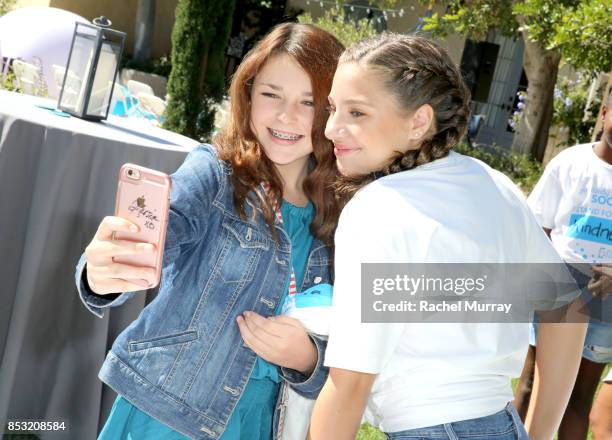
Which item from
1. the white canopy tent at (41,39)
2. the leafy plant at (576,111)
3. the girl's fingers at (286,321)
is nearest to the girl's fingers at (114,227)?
→ the girl's fingers at (286,321)

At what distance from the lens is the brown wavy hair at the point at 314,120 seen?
209cm

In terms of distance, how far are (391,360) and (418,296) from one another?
0.43 feet

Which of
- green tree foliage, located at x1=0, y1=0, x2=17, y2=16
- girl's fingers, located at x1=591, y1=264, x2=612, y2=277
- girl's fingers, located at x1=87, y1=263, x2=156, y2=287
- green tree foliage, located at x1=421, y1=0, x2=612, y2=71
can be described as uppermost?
green tree foliage, located at x1=421, y1=0, x2=612, y2=71

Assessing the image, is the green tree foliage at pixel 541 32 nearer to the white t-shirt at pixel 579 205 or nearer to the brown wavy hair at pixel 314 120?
the white t-shirt at pixel 579 205

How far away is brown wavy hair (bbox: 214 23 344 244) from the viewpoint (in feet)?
6.86

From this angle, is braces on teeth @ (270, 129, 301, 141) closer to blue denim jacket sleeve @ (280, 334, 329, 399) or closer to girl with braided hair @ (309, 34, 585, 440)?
girl with braided hair @ (309, 34, 585, 440)

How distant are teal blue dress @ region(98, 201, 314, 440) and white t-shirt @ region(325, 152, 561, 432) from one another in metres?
0.49

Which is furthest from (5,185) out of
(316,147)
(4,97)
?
(316,147)

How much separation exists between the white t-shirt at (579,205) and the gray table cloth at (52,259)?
200 cm

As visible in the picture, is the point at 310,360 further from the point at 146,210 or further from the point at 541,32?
the point at 541,32

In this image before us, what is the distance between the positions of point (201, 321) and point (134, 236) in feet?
1.06

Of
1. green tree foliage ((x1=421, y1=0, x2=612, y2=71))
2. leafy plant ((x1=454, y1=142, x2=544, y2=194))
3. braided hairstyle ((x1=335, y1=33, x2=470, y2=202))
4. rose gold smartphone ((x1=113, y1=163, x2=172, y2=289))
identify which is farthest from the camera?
leafy plant ((x1=454, y1=142, x2=544, y2=194))

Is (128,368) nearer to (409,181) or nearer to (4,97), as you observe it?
(409,181)

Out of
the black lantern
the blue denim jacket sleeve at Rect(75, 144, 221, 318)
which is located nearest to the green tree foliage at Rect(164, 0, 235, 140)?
the black lantern
